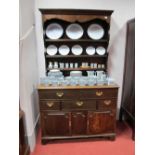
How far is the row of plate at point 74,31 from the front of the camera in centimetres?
256

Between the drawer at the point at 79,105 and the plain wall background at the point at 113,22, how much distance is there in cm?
81

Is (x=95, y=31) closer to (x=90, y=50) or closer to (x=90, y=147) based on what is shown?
(x=90, y=50)

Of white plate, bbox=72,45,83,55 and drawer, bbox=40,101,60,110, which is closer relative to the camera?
drawer, bbox=40,101,60,110

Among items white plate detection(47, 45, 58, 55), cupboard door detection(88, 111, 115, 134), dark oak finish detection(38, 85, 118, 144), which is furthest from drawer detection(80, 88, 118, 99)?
white plate detection(47, 45, 58, 55)

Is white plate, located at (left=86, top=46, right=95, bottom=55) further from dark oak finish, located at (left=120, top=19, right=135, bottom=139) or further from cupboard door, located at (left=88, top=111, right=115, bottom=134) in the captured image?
cupboard door, located at (left=88, top=111, right=115, bottom=134)

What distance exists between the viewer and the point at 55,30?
2568 millimetres

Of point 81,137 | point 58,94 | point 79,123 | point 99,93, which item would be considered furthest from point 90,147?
point 58,94

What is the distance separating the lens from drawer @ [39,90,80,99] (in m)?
2.22

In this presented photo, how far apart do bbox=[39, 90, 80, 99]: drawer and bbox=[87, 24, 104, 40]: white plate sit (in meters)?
0.94

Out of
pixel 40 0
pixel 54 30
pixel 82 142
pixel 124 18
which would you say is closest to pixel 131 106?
pixel 82 142

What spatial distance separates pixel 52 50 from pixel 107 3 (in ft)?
3.77

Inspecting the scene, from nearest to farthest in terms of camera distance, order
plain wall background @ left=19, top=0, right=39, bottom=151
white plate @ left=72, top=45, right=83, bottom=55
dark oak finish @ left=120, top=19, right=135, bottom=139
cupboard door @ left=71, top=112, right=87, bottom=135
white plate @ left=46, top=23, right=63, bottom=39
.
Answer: plain wall background @ left=19, top=0, right=39, bottom=151 < cupboard door @ left=71, top=112, right=87, bottom=135 < dark oak finish @ left=120, top=19, right=135, bottom=139 < white plate @ left=46, top=23, right=63, bottom=39 < white plate @ left=72, top=45, right=83, bottom=55

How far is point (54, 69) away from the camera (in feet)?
8.57
